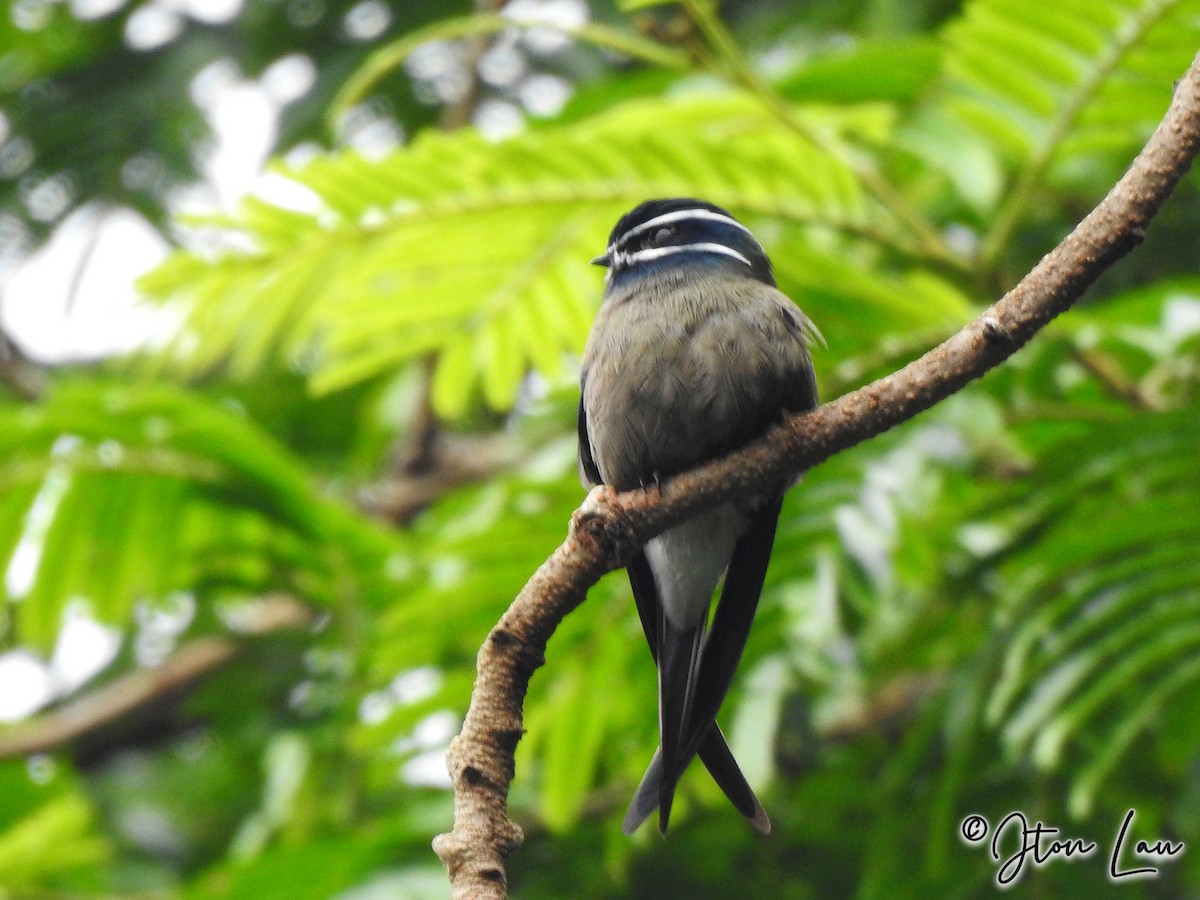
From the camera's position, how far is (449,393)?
14.7 ft

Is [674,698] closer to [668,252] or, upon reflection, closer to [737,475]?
Result: [737,475]

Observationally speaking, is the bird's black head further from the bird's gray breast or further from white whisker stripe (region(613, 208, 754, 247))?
the bird's gray breast

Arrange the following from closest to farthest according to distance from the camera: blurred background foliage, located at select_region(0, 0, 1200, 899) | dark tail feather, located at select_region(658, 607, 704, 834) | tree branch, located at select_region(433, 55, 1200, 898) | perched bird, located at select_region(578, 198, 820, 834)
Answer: tree branch, located at select_region(433, 55, 1200, 898)
dark tail feather, located at select_region(658, 607, 704, 834)
perched bird, located at select_region(578, 198, 820, 834)
blurred background foliage, located at select_region(0, 0, 1200, 899)

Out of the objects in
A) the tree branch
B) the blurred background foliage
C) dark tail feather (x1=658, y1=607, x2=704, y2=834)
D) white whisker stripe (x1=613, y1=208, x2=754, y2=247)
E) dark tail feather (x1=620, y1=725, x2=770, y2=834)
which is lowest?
the blurred background foliage

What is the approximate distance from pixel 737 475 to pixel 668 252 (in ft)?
3.55

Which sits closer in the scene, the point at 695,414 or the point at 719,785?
the point at 719,785

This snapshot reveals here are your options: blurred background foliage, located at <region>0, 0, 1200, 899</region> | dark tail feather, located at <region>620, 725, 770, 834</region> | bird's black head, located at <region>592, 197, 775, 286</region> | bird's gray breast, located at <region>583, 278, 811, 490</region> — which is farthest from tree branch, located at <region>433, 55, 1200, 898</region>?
blurred background foliage, located at <region>0, 0, 1200, 899</region>

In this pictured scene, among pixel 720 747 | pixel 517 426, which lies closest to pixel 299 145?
pixel 517 426

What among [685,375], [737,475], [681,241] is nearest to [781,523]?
[681,241]

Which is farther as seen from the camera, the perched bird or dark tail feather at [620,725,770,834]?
the perched bird

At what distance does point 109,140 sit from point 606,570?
224 inches

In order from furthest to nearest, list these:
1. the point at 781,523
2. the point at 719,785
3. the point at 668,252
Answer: the point at 781,523 → the point at 668,252 → the point at 719,785

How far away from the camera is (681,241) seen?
2.92 m

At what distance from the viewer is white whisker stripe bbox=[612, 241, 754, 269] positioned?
2850 millimetres
